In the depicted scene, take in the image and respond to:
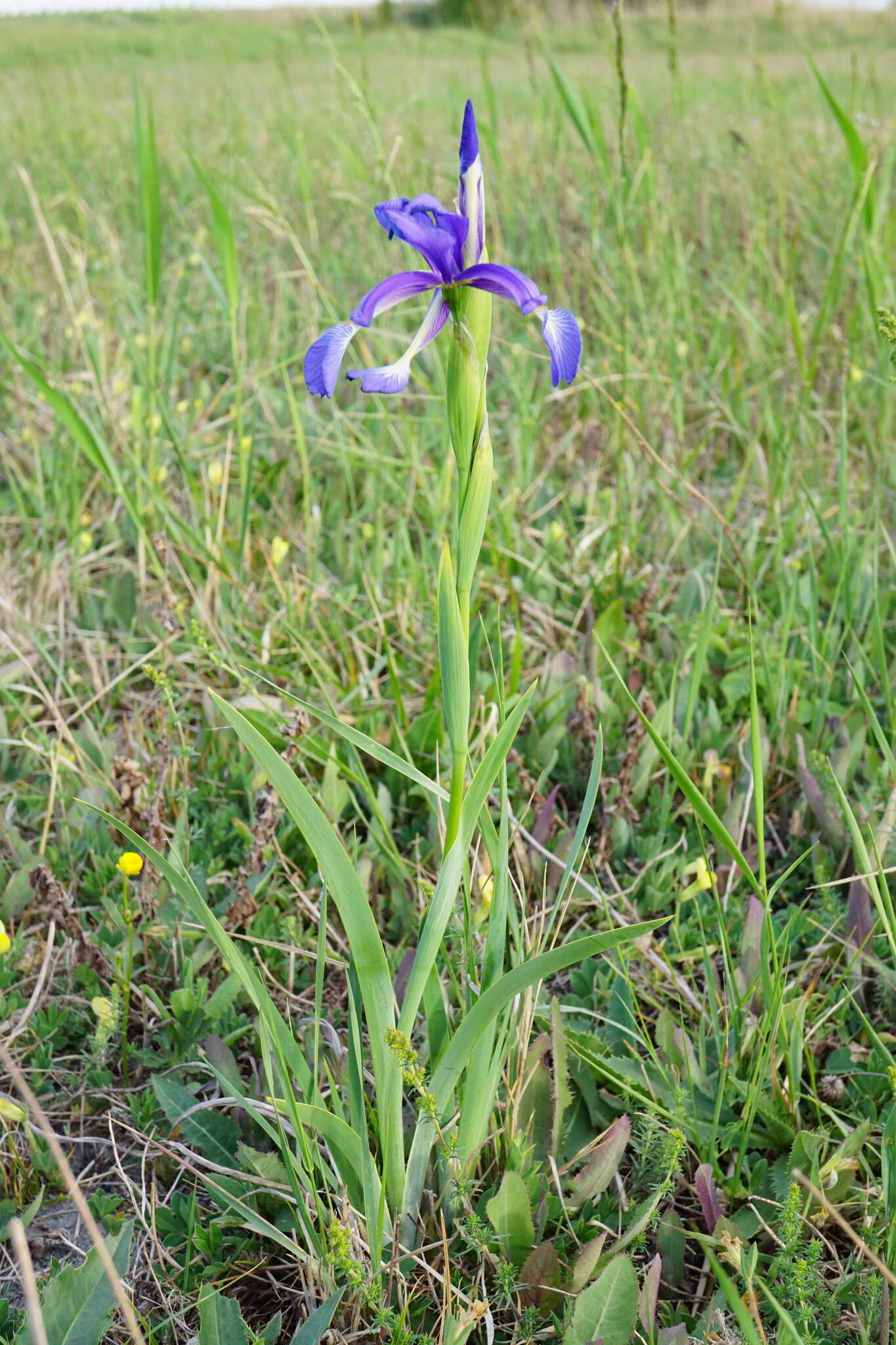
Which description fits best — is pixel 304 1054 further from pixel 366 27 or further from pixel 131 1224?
pixel 366 27

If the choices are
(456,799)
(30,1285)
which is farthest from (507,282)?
(30,1285)

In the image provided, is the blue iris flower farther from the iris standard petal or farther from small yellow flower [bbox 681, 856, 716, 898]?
small yellow flower [bbox 681, 856, 716, 898]

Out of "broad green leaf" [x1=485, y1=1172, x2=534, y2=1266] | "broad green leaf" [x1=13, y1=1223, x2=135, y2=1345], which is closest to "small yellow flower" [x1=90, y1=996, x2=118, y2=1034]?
"broad green leaf" [x1=13, y1=1223, x2=135, y2=1345]

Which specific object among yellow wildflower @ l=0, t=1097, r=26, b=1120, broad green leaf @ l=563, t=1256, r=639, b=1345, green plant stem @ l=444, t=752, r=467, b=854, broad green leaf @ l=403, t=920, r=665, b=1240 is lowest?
broad green leaf @ l=563, t=1256, r=639, b=1345

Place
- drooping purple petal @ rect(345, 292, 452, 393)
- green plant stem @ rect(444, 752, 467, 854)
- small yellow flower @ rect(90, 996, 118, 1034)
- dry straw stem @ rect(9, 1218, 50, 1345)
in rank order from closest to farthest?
dry straw stem @ rect(9, 1218, 50, 1345) < drooping purple petal @ rect(345, 292, 452, 393) < green plant stem @ rect(444, 752, 467, 854) < small yellow flower @ rect(90, 996, 118, 1034)

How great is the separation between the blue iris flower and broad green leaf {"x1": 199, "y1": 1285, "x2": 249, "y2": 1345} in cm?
85

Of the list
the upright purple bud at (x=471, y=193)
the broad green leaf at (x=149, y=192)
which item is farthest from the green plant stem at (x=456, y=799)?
the broad green leaf at (x=149, y=192)

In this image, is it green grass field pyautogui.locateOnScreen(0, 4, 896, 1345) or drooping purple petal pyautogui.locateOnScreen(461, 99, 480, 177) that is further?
green grass field pyautogui.locateOnScreen(0, 4, 896, 1345)

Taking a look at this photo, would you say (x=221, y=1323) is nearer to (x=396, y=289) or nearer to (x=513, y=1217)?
(x=513, y=1217)

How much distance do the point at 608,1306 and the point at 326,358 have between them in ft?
3.02

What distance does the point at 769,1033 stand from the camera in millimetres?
1189

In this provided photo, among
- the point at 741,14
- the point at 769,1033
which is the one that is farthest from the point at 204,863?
the point at 741,14

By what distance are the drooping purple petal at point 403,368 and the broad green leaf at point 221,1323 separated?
0.85 m

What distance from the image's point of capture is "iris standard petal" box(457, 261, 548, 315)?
77 centimetres
